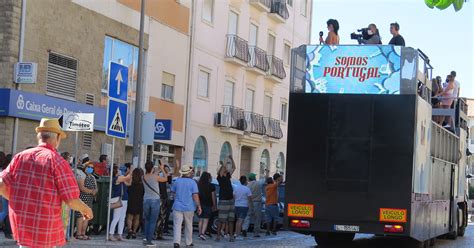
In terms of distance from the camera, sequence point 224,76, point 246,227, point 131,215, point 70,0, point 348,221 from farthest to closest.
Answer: point 224,76, point 70,0, point 246,227, point 131,215, point 348,221

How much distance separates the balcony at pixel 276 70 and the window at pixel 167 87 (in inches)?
384

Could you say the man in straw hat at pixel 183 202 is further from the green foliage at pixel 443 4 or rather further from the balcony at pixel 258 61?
the balcony at pixel 258 61

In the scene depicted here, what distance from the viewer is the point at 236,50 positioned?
127 ft

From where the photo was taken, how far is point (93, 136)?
27.9 metres

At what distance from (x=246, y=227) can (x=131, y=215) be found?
5261 mm

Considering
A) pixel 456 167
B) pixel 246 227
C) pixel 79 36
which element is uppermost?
pixel 79 36

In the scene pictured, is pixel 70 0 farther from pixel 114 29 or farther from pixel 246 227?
pixel 246 227

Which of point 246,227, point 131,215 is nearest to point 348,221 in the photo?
point 131,215

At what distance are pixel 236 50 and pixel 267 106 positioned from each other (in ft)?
20.7

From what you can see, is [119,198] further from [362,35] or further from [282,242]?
[362,35]

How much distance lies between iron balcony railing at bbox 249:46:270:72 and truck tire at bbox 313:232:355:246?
2033 cm

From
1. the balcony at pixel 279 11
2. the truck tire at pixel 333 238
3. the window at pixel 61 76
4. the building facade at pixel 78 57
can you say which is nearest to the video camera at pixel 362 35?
the truck tire at pixel 333 238

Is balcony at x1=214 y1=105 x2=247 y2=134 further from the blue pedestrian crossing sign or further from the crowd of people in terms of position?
the blue pedestrian crossing sign

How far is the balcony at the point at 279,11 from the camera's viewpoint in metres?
43.1
